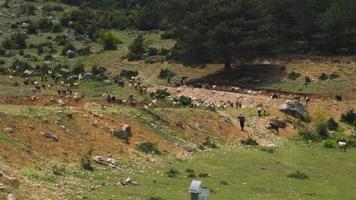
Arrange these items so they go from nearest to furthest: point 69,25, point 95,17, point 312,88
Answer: point 312,88
point 69,25
point 95,17

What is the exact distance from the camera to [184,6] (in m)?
89.3

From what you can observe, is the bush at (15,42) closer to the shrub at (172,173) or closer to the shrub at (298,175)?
the shrub at (172,173)

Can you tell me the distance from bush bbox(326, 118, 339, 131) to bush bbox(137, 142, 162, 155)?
62.9 feet

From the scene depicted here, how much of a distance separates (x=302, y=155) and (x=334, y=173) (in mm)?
5684

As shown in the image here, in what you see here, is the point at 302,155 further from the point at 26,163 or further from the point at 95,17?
the point at 95,17

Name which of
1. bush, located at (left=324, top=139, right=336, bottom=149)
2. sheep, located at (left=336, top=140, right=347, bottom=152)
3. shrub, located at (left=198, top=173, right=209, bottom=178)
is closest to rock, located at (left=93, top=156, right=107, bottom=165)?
shrub, located at (left=198, top=173, right=209, bottom=178)

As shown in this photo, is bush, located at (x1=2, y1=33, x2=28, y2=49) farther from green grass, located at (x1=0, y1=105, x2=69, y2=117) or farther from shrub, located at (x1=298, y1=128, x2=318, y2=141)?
green grass, located at (x1=0, y1=105, x2=69, y2=117)

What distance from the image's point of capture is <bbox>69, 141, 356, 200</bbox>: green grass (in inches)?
1025

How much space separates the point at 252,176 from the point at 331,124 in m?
20.2

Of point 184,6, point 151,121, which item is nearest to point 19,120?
point 151,121

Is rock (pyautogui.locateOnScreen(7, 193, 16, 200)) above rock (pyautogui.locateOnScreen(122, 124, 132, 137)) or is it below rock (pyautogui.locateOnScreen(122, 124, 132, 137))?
above

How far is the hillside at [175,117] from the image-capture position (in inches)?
1073

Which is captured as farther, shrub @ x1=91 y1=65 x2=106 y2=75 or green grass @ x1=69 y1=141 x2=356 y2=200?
shrub @ x1=91 y1=65 x2=106 y2=75

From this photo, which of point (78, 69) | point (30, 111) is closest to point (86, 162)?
point (30, 111)
